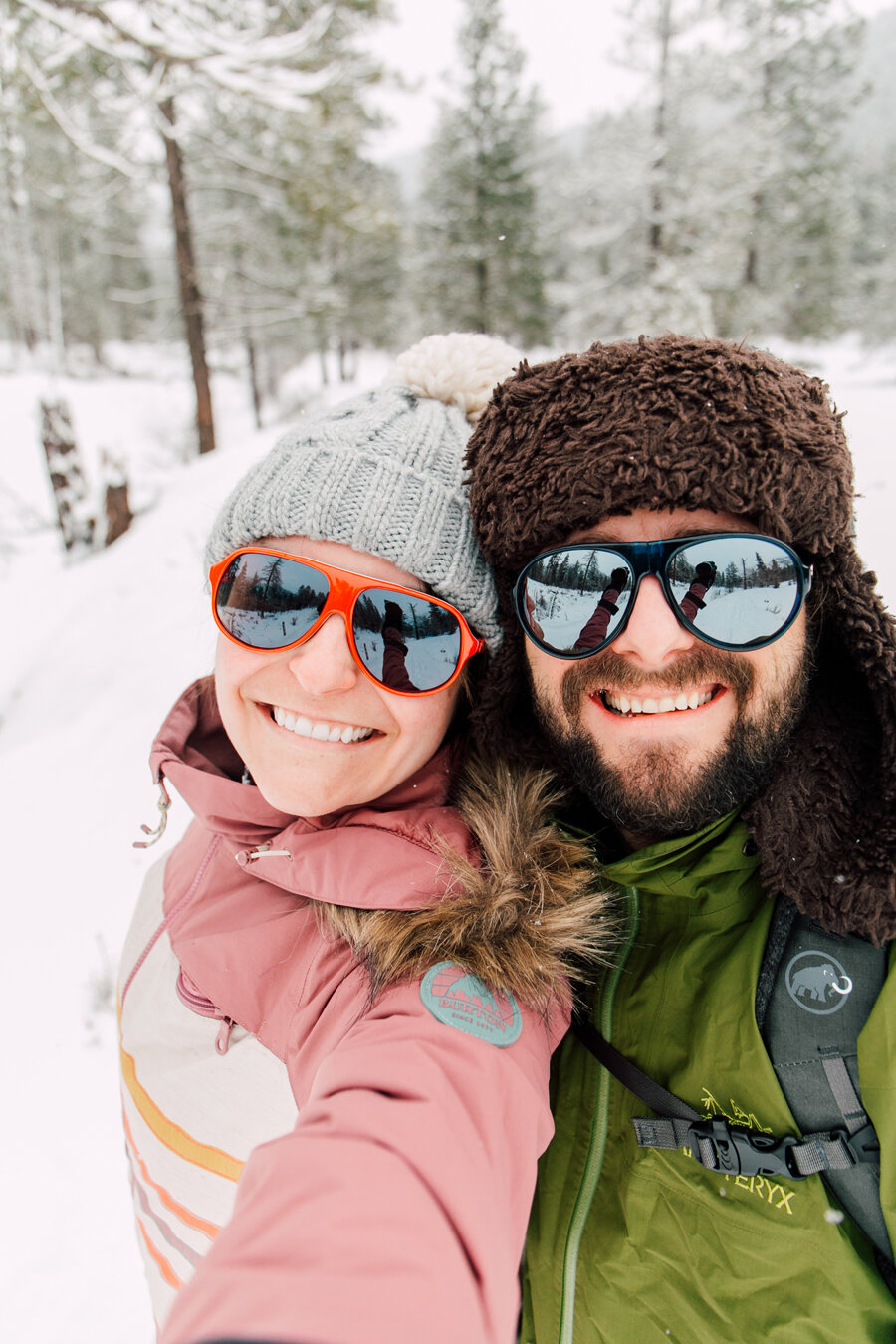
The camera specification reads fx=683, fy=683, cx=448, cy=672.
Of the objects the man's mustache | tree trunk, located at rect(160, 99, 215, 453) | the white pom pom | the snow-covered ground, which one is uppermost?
tree trunk, located at rect(160, 99, 215, 453)

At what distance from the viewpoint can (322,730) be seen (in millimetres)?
1545

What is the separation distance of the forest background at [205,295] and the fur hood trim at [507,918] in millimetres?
1091

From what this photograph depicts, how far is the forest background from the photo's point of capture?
10.7 feet

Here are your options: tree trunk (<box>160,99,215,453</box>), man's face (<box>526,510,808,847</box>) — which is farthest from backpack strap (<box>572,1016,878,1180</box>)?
tree trunk (<box>160,99,215,453</box>)

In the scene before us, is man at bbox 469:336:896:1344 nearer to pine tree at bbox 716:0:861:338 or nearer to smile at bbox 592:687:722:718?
smile at bbox 592:687:722:718

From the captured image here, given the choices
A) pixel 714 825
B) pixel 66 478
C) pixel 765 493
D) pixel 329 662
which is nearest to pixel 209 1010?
pixel 329 662

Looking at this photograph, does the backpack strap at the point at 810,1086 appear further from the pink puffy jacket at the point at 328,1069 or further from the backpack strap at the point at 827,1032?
the pink puffy jacket at the point at 328,1069

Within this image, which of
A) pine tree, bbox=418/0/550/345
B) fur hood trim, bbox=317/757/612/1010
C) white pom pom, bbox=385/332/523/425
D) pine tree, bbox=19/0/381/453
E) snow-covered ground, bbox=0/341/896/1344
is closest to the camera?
fur hood trim, bbox=317/757/612/1010

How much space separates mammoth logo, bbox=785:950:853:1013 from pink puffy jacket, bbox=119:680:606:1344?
1.36 feet

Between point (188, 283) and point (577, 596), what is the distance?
13.0 metres

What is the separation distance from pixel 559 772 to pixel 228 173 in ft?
45.2

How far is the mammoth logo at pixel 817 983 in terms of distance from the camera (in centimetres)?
122

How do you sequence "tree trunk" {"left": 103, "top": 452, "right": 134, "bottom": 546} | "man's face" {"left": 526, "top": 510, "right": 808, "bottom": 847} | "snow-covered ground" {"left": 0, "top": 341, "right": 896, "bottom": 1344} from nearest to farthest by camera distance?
"man's face" {"left": 526, "top": 510, "right": 808, "bottom": 847}, "snow-covered ground" {"left": 0, "top": 341, "right": 896, "bottom": 1344}, "tree trunk" {"left": 103, "top": 452, "right": 134, "bottom": 546}

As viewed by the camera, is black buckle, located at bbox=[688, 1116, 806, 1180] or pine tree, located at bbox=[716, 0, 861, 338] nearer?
black buckle, located at bbox=[688, 1116, 806, 1180]
